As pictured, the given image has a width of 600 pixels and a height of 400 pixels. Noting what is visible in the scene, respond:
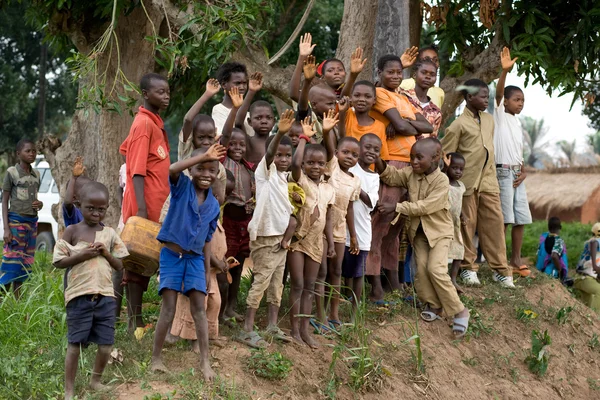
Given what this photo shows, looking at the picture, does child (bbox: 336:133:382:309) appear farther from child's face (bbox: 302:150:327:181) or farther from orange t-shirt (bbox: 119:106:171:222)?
orange t-shirt (bbox: 119:106:171:222)

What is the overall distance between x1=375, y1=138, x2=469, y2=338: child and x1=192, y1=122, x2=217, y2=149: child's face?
175 cm

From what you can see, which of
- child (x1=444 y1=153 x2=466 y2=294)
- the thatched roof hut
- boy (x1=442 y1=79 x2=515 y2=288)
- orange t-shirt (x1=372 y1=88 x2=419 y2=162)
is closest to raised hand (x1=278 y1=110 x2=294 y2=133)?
orange t-shirt (x1=372 y1=88 x2=419 y2=162)

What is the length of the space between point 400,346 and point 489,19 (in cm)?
418

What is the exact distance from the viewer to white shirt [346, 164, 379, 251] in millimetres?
6188

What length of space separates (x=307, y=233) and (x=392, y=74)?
1.85m

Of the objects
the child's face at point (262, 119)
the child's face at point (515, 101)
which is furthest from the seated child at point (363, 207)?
the child's face at point (515, 101)

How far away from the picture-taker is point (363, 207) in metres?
6.20

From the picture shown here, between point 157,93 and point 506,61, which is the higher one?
point 506,61

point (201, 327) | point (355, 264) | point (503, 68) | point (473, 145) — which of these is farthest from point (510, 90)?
point (201, 327)

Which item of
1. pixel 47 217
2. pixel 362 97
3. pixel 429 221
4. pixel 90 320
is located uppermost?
pixel 362 97

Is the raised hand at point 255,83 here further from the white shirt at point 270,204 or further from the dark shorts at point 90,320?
the dark shorts at point 90,320

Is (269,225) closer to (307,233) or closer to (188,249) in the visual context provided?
(307,233)

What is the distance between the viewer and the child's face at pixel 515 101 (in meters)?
7.89

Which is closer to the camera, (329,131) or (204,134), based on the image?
(204,134)
